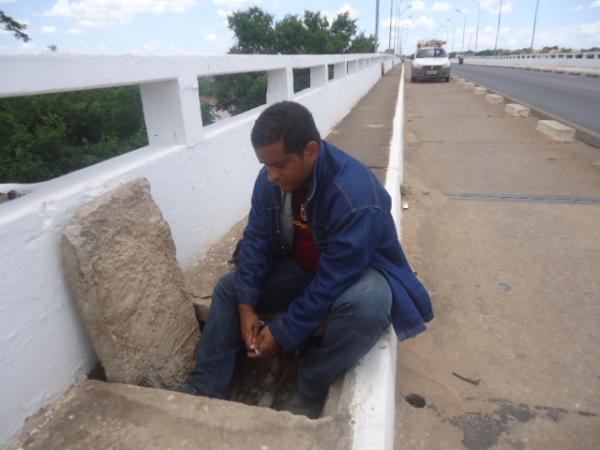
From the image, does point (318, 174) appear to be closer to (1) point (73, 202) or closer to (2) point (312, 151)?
(2) point (312, 151)

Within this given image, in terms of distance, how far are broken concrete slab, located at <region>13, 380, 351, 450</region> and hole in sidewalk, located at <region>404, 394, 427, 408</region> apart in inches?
33.6

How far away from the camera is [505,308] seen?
324 cm

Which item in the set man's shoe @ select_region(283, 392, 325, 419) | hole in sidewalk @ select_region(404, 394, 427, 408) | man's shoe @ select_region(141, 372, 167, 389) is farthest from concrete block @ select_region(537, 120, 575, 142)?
man's shoe @ select_region(141, 372, 167, 389)

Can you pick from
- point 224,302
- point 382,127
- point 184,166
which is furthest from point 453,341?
point 382,127

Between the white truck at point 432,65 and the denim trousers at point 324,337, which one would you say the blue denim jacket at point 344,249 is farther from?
the white truck at point 432,65

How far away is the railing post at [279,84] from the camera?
188 inches

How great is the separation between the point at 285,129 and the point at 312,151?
6.3 inches

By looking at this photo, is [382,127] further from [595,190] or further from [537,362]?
[537,362]

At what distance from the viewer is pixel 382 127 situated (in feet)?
25.0

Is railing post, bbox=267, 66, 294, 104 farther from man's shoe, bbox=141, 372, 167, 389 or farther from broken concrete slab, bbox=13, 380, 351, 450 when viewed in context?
broken concrete slab, bbox=13, 380, 351, 450

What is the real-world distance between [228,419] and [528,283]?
283 cm

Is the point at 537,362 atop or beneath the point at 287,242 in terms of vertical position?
beneath

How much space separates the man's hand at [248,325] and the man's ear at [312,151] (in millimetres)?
776

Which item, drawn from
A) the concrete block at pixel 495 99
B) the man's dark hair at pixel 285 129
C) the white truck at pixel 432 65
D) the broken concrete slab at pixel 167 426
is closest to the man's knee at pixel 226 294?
the broken concrete slab at pixel 167 426
